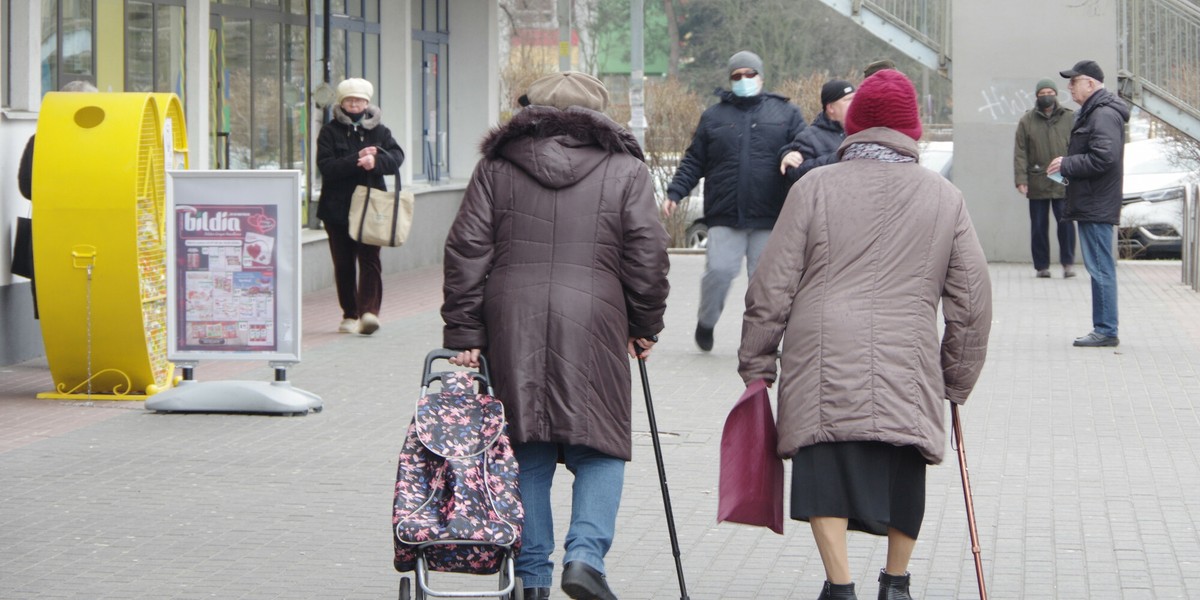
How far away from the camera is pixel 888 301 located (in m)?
4.71

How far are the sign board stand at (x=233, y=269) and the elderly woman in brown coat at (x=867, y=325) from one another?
4.70m

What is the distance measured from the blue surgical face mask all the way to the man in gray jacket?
666 centimetres

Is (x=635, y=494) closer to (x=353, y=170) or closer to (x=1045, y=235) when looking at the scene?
(x=353, y=170)

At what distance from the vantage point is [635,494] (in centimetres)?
706

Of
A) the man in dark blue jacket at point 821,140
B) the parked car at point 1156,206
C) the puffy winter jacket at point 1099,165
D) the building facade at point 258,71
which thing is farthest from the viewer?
the parked car at point 1156,206

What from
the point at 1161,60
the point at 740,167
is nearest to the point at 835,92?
the point at 740,167

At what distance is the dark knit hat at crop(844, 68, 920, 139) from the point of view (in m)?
4.89

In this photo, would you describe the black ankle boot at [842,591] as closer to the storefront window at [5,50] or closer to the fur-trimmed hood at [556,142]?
the fur-trimmed hood at [556,142]

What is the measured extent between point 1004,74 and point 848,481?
14.7 meters

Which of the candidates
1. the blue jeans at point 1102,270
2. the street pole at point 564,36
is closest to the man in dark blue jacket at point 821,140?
the blue jeans at point 1102,270

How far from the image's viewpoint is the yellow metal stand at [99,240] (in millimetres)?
8914

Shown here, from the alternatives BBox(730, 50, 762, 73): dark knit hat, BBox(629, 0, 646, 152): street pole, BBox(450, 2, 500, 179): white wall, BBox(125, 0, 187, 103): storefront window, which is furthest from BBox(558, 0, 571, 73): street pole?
BBox(730, 50, 762, 73): dark knit hat

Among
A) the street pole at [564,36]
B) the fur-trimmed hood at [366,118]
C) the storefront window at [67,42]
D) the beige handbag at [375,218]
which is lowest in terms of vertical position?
the beige handbag at [375,218]

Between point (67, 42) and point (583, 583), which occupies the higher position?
point (67, 42)
